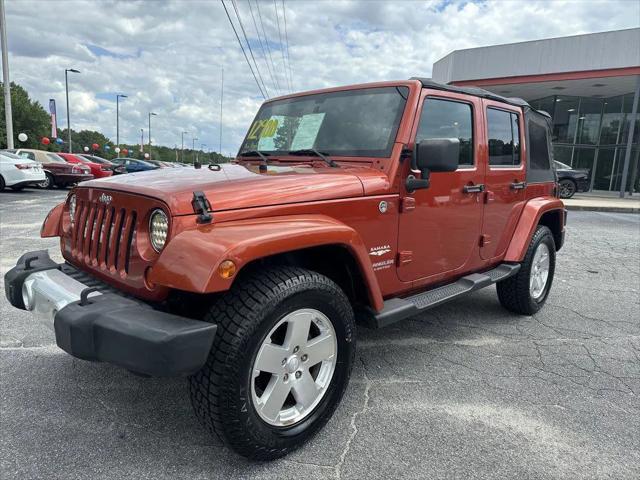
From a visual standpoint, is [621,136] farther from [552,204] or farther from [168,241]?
[168,241]

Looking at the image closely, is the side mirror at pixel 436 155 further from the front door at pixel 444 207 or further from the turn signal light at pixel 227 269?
the turn signal light at pixel 227 269

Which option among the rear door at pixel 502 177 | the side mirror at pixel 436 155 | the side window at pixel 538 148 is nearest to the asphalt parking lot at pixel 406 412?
the rear door at pixel 502 177

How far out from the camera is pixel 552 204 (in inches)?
176

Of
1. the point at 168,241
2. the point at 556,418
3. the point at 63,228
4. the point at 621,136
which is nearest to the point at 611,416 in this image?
the point at 556,418

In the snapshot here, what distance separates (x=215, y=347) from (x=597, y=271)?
6.20m

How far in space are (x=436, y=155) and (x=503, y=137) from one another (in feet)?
5.23

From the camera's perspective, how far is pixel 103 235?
2447 millimetres

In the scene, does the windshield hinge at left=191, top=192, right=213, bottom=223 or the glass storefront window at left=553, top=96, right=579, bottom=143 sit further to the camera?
the glass storefront window at left=553, top=96, right=579, bottom=143

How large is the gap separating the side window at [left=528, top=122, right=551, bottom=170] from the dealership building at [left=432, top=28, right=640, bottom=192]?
17.0m

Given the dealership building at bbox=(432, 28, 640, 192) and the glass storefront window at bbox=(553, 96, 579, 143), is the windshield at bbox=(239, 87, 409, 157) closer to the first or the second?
the dealership building at bbox=(432, 28, 640, 192)

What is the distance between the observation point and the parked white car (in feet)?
44.0

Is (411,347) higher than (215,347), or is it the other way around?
(215,347)

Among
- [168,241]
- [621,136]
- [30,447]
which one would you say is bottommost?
[30,447]

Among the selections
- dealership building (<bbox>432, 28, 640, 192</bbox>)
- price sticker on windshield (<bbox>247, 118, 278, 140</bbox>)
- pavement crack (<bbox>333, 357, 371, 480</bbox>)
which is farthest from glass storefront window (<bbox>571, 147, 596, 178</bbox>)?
pavement crack (<bbox>333, 357, 371, 480</bbox>)
